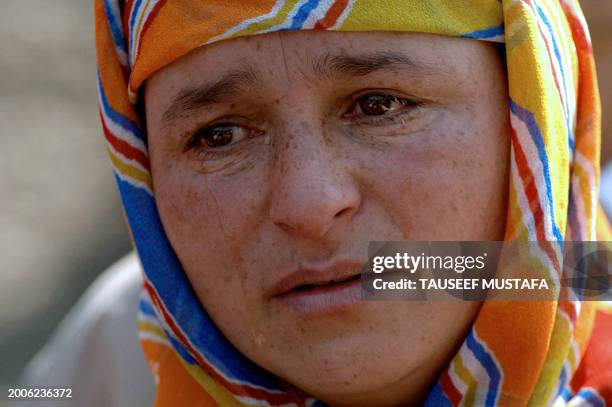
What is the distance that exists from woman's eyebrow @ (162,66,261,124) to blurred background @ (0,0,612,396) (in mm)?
2878

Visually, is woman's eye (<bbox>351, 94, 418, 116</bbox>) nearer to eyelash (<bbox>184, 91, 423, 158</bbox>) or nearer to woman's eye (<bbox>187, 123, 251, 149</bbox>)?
→ eyelash (<bbox>184, 91, 423, 158</bbox>)

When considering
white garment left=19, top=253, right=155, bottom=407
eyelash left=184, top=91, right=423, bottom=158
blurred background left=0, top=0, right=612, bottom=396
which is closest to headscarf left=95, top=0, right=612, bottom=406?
eyelash left=184, top=91, right=423, bottom=158

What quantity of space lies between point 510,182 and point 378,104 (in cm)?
30

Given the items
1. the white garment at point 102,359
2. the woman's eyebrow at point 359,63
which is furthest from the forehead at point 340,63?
the white garment at point 102,359

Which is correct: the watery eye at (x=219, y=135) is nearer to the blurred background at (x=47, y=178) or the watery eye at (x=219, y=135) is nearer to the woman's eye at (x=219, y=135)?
the woman's eye at (x=219, y=135)

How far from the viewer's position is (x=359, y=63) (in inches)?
76.3

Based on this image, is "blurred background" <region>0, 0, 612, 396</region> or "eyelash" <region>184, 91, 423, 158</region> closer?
"eyelash" <region>184, 91, 423, 158</region>

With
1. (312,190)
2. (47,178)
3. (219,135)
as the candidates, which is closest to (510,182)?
(312,190)

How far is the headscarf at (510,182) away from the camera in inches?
77.4

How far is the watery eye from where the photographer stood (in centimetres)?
209

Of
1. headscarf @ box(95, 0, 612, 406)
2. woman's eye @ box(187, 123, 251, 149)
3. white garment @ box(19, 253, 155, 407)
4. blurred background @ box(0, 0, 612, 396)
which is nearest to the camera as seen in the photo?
headscarf @ box(95, 0, 612, 406)

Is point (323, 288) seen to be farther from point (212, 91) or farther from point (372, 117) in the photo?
point (212, 91)

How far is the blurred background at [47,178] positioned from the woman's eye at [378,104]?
313 cm

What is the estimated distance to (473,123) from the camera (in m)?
1.97
